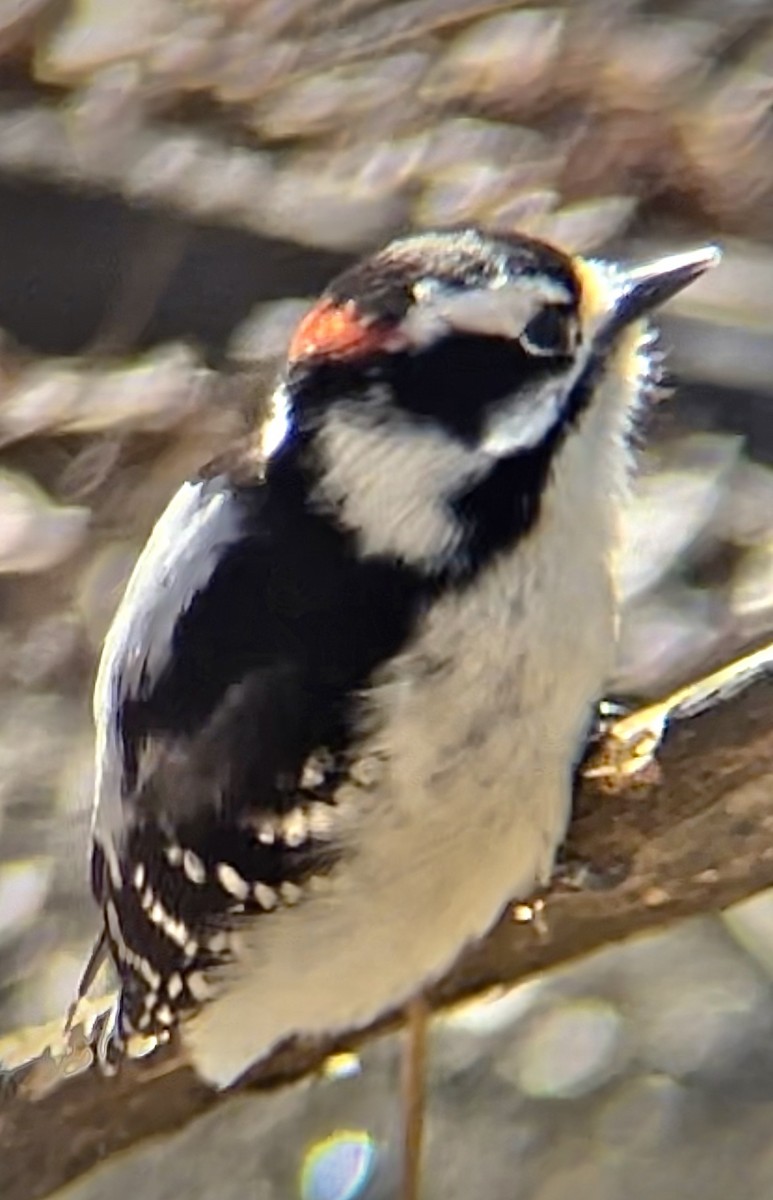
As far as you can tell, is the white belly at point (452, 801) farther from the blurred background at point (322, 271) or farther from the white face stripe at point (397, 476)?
the blurred background at point (322, 271)

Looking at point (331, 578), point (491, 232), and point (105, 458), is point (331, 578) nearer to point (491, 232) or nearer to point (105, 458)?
point (491, 232)

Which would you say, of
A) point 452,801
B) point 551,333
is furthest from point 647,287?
point 452,801

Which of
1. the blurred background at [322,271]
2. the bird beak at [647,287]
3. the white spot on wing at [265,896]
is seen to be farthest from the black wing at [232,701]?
the blurred background at [322,271]

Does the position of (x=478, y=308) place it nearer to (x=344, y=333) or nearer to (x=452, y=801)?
(x=344, y=333)

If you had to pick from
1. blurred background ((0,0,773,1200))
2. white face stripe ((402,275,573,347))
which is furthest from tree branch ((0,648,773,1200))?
blurred background ((0,0,773,1200))

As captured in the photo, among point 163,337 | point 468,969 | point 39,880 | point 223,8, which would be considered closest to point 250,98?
point 223,8

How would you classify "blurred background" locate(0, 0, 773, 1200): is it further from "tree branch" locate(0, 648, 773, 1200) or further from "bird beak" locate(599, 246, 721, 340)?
"bird beak" locate(599, 246, 721, 340)
